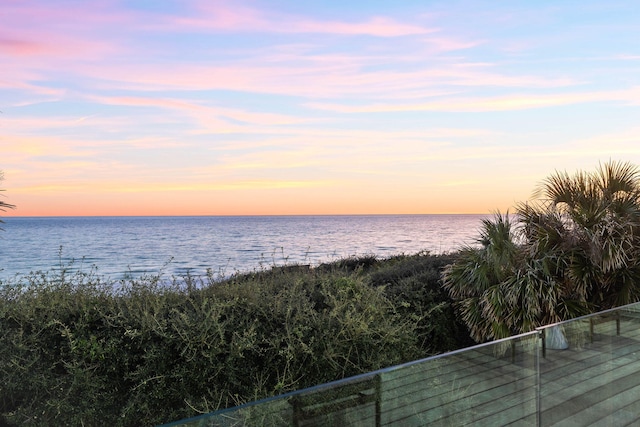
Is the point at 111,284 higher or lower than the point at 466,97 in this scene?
lower

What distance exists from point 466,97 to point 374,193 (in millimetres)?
20385

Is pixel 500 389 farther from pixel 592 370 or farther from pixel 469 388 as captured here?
pixel 592 370

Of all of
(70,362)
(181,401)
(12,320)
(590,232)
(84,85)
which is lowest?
(181,401)

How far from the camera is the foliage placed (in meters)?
6.30

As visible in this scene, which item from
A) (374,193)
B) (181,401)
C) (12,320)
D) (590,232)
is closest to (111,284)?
(12,320)

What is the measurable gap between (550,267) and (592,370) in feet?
11.5

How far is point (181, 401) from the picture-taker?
3652 mm

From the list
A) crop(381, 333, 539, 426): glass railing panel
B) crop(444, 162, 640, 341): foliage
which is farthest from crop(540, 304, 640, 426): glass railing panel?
crop(444, 162, 640, 341): foliage

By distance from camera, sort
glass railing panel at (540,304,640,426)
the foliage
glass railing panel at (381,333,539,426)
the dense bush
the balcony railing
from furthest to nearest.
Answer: the foliage → the dense bush → glass railing panel at (540,304,640,426) → glass railing panel at (381,333,539,426) → the balcony railing

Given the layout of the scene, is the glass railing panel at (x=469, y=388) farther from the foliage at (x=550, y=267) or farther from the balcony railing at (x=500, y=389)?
the foliage at (x=550, y=267)

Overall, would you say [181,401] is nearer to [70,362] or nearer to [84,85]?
[70,362]

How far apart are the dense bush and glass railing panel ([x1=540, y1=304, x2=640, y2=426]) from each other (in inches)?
53.3

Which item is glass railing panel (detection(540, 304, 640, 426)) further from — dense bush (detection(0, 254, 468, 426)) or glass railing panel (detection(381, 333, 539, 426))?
dense bush (detection(0, 254, 468, 426))

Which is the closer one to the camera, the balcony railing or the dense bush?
the balcony railing
